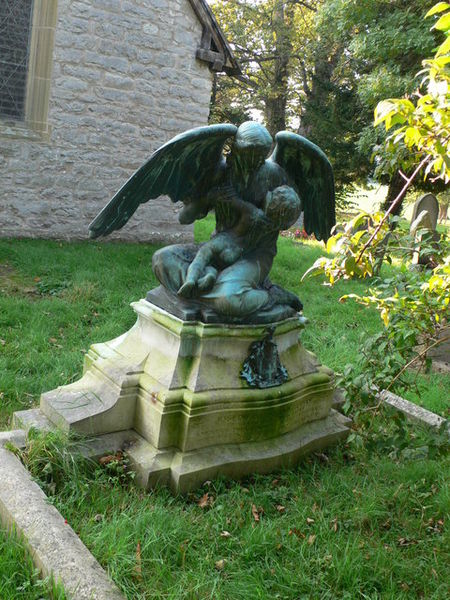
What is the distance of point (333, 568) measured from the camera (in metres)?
2.56

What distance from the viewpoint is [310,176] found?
12.4ft

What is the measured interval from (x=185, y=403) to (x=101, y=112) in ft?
22.9

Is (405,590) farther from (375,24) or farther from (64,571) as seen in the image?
(375,24)

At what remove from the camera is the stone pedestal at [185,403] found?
3.08 meters

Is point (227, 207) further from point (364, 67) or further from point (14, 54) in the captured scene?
point (364, 67)

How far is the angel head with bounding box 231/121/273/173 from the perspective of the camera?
3264 mm

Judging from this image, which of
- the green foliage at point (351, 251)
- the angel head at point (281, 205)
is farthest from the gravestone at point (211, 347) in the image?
the green foliage at point (351, 251)

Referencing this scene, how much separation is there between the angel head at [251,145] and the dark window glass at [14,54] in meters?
6.26

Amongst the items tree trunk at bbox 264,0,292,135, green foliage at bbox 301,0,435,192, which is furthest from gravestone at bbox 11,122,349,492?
tree trunk at bbox 264,0,292,135

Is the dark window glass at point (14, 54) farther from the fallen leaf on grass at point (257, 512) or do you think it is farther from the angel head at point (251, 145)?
the fallen leaf on grass at point (257, 512)

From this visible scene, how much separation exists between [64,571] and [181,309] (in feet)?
5.29

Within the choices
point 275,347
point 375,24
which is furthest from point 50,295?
point 375,24

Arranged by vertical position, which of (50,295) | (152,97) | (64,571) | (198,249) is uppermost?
(152,97)

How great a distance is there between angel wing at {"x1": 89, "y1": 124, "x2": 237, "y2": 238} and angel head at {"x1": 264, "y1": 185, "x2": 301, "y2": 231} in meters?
0.45
